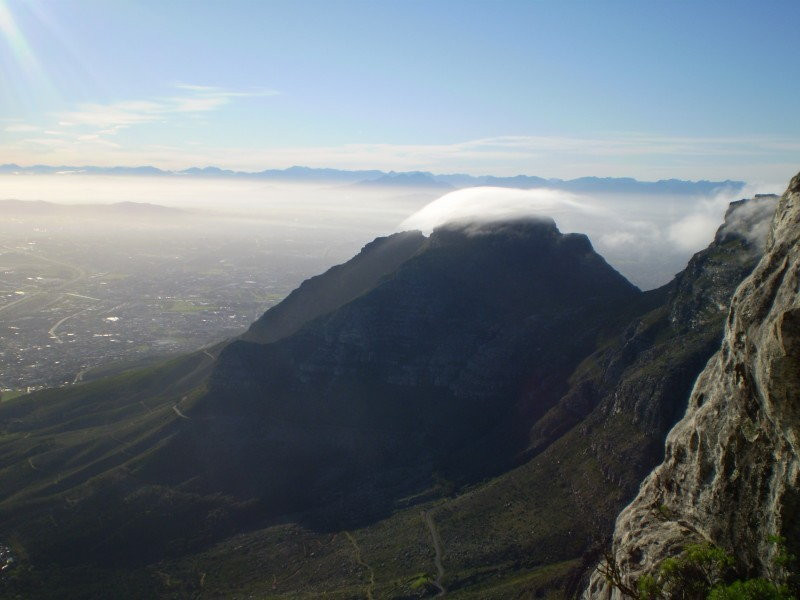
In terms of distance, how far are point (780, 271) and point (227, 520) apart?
345ft

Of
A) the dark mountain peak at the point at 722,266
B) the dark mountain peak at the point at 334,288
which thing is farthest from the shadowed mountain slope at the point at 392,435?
the dark mountain peak at the point at 334,288

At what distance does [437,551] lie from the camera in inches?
3474

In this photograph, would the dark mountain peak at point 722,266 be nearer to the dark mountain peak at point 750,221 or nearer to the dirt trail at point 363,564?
the dark mountain peak at point 750,221

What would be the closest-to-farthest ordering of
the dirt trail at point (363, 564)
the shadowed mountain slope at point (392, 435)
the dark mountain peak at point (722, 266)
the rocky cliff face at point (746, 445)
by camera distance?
the rocky cliff face at point (746, 445), the dirt trail at point (363, 564), the shadowed mountain slope at point (392, 435), the dark mountain peak at point (722, 266)

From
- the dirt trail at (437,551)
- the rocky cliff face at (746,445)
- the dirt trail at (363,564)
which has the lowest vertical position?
the dirt trail at (363,564)

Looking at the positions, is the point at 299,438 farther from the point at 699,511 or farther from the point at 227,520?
the point at 699,511

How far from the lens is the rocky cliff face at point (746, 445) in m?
20.1

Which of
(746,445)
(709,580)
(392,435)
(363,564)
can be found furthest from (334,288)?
(709,580)

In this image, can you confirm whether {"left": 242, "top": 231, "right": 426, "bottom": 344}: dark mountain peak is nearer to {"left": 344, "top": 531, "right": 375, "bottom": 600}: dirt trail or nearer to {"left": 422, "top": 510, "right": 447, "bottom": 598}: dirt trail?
{"left": 344, "top": 531, "right": 375, "bottom": 600}: dirt trail

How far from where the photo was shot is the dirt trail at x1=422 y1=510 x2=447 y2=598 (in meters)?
80.0

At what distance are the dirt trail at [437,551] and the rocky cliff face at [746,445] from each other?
5697cm

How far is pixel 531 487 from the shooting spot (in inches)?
3807

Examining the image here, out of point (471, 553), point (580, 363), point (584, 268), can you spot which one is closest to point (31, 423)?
point (471, 553)

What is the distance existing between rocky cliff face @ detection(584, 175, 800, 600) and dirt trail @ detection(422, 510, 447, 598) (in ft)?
187
